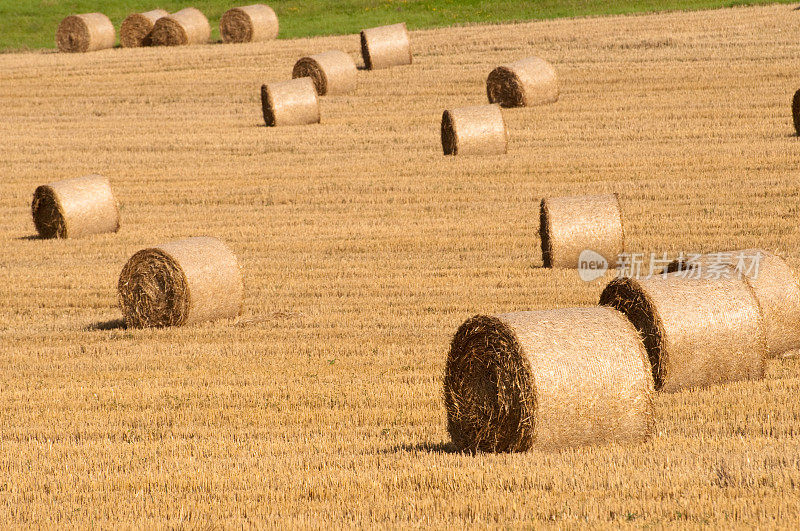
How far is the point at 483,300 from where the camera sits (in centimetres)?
1509

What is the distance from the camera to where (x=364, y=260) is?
58.9ft

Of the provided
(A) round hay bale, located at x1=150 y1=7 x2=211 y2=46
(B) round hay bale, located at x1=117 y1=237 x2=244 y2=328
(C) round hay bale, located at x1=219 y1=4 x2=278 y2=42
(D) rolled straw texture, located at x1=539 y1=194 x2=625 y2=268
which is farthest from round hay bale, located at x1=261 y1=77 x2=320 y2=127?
(B) round hay bale, located at x1=117 y1=237 x2=244 y2=328

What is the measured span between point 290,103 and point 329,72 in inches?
132

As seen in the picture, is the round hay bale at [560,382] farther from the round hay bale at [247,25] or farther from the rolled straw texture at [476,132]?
the round hay bale at [247,25]

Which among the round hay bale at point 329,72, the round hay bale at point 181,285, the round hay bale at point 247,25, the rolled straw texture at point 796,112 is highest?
the round hay bale at point 247,25

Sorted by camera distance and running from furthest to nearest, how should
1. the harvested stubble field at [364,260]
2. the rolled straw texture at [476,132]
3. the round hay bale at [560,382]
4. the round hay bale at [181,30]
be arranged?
the round hay bale at [181,30], the rolled straw texture at [476,132], the round hay bale at [560,382], the harvested stubble field at [364,260]

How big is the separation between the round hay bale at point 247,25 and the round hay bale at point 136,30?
8.46 feet

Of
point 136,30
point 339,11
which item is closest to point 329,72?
point 136,30

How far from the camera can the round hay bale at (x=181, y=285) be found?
14.6 meters

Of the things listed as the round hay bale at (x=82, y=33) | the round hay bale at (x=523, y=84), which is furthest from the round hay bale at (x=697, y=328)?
the round hay bale at (x=82, y=33)

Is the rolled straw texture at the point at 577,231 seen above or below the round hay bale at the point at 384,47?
below

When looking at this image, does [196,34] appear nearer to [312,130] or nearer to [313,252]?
[312,130]

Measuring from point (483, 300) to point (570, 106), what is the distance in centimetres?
1531

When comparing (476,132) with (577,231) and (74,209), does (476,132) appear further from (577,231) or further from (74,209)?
(577,231)
